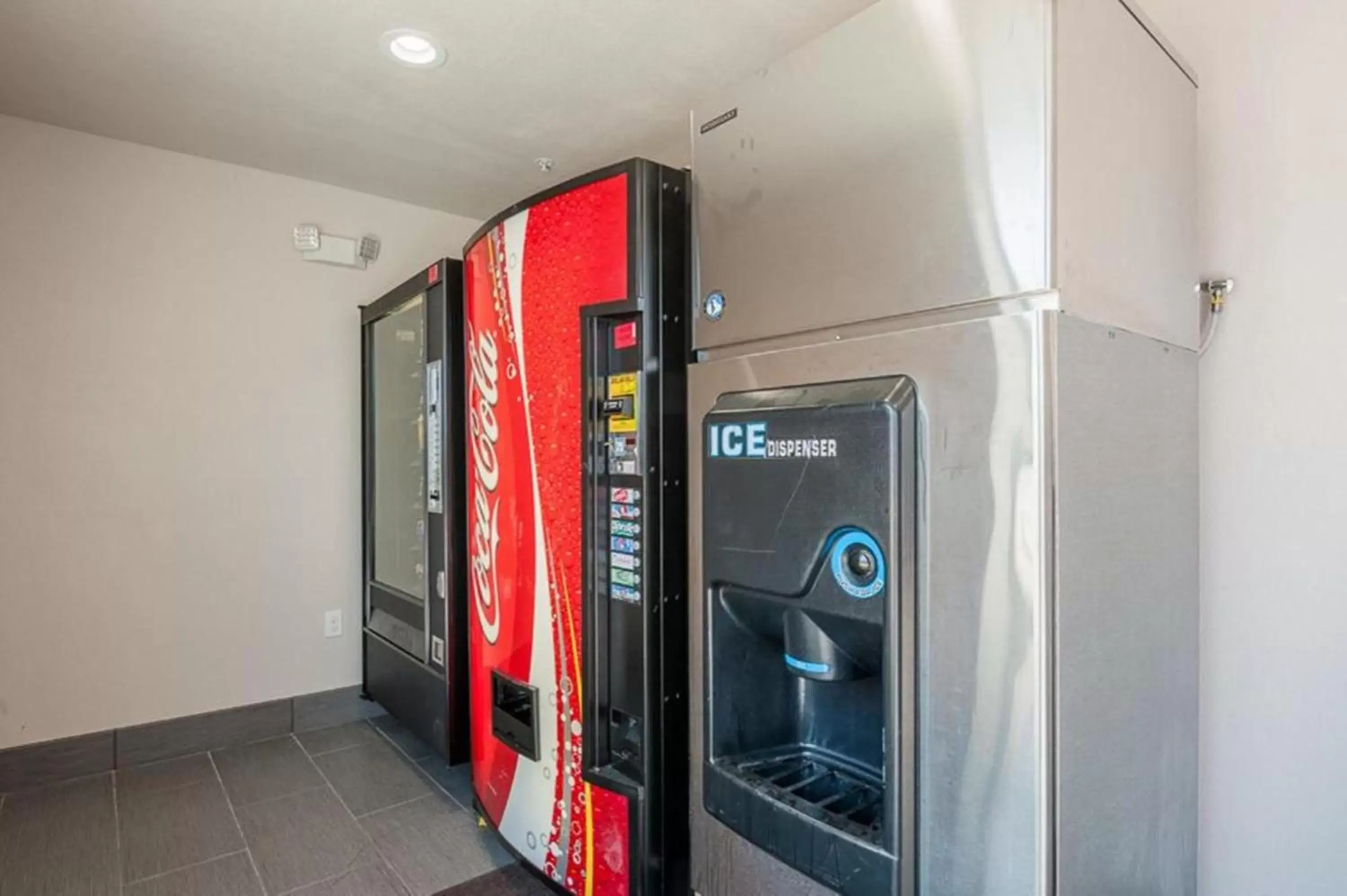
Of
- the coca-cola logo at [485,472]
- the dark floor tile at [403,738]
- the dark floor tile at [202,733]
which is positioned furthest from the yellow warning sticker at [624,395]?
the dark floor tile at [202,733]

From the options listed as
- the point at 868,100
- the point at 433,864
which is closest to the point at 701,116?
Result: the point at 868,100

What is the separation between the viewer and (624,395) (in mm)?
1511

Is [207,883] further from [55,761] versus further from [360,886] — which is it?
[55,761]

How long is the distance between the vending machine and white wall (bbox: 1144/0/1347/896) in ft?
6.73

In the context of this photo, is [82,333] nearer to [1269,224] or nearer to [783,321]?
[783,321]

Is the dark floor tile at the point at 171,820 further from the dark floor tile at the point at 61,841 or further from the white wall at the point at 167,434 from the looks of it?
the white wall at the point at 167,434

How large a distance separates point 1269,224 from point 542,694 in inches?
70.5

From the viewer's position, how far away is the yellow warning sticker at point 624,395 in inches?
58.5

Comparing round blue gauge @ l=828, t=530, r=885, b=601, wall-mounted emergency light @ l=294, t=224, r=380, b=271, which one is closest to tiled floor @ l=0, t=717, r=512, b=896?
round blue gauge @ l=828, t=530, r=885, b=601

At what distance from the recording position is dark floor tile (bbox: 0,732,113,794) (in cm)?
244

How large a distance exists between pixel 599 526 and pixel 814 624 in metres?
0.64

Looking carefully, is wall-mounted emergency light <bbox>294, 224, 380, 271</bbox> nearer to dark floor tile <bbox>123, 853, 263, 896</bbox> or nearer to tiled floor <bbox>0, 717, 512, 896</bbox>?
tiled floor <bbox>0, 717, 512, 896</bbox>

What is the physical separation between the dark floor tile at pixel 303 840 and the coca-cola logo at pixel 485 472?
2.61 feet

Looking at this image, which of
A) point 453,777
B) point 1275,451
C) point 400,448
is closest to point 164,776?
point 453,777
